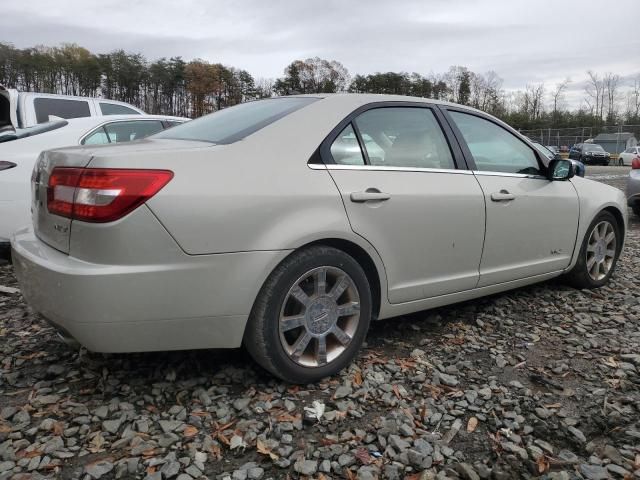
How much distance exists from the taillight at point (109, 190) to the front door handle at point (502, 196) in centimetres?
209

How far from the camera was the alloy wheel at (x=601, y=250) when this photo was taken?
434 centimetres

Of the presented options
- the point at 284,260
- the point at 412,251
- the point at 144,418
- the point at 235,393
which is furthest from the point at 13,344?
the point at 412,251

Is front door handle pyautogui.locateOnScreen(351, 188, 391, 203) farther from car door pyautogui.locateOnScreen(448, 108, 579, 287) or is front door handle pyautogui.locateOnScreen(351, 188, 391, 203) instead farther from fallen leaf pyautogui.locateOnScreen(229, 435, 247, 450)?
fallen leaf pyautogui.locateOnScreen(229, 435, 247, 450)

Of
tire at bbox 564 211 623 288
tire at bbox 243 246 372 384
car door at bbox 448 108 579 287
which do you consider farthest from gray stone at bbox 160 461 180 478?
tire at bbox 564 211 623 288

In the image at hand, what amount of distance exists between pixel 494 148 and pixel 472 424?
6.63ft

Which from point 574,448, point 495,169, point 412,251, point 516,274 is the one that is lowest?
point 574,448

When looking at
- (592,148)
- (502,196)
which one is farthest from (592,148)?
(502,196)

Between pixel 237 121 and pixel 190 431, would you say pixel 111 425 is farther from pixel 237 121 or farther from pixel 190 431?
pixel 237 121

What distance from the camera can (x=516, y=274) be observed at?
3629mm

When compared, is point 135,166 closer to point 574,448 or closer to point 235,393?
point 235,393

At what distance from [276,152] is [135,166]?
26.0 inches

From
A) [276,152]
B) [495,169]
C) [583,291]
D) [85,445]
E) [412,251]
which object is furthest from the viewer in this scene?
[583,291]

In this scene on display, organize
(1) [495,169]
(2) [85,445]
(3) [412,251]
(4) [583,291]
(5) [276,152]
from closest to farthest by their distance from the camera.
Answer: (2) [85,445] → (5) [276,152] → (3) [412,251] → (1) [495,169] → (4) [583,291]

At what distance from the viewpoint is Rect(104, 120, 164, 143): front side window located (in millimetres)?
5309
